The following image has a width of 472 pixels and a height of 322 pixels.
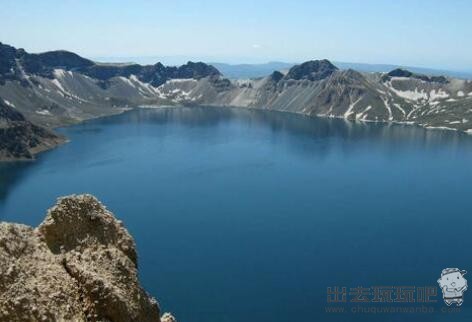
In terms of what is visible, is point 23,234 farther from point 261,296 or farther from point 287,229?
point 287,229

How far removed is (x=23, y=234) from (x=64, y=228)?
89.3 inches

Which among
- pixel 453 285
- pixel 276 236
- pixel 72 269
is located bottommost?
pixel 453 285

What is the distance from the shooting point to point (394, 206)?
534ft

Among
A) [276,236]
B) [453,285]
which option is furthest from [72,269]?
[276,236]

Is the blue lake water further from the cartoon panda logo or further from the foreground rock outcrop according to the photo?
the foreground rock outcrop

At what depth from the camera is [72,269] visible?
25.2 meters

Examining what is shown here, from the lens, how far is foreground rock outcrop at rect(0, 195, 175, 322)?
21.8 m

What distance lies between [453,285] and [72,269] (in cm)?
9954

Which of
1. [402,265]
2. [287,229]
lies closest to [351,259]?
[402,265]

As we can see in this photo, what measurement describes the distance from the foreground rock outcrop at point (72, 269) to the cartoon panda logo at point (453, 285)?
8194cm

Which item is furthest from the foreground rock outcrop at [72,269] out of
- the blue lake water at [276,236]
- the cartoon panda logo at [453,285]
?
the cartoon panda logo at [453,285]

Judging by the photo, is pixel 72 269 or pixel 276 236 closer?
pixel 72 269

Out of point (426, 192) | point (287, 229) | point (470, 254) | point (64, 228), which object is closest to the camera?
point (64, 228)

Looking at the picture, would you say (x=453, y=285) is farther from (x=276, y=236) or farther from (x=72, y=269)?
(x=72, y=269)
